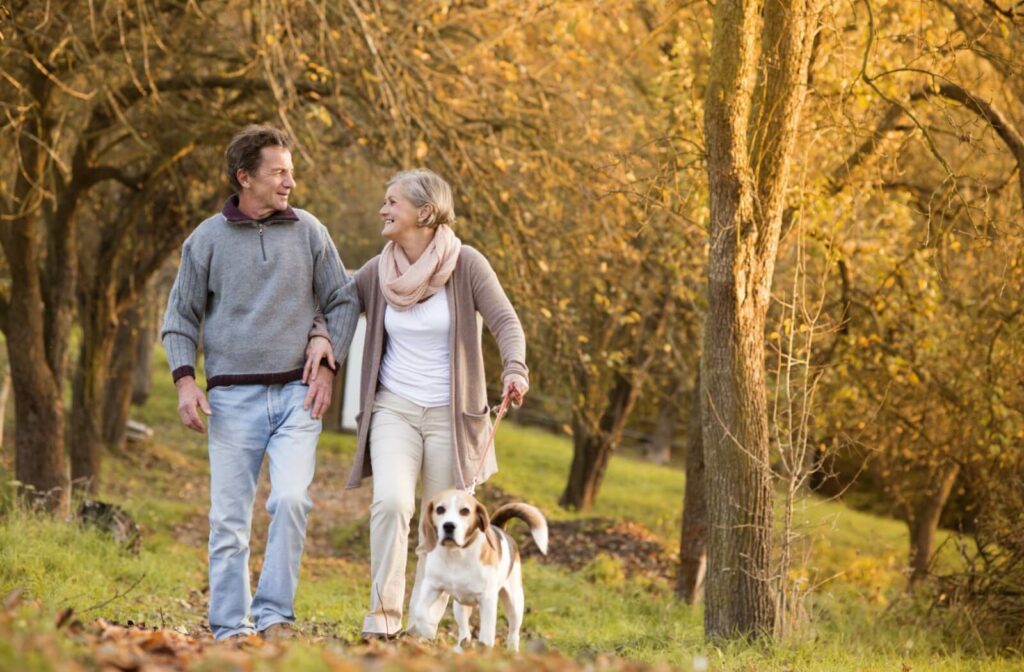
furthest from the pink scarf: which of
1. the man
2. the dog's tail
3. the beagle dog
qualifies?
the dog's tail

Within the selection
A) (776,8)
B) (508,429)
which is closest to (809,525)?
(776,8)

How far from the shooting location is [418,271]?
600cm

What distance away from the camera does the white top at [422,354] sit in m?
6.09

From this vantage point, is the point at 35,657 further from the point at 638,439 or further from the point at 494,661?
the point at 638,439

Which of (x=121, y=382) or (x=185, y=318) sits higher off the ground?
(x=185, y=318)

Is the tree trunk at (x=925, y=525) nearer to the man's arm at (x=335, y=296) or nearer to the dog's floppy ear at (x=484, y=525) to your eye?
the dog's floppy ear at (x=484, y=525)

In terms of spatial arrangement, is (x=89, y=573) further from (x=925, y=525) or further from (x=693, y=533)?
(x=925, y=525)

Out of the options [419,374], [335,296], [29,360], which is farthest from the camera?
[29,360]

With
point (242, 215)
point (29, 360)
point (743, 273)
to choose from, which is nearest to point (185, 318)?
point (242, 215)

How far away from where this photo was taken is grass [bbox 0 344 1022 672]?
6836 millimetres

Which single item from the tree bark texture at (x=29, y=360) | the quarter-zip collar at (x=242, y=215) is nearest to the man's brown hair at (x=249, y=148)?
the quarter-zip collar at (x=242, y=215)

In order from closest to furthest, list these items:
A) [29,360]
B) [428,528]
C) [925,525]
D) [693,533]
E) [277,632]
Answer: [277,632] < [428,528] < [693,533] < [29,360] < [925,525]

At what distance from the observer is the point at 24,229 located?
12.0m

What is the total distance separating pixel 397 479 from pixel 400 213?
131 centimetres
